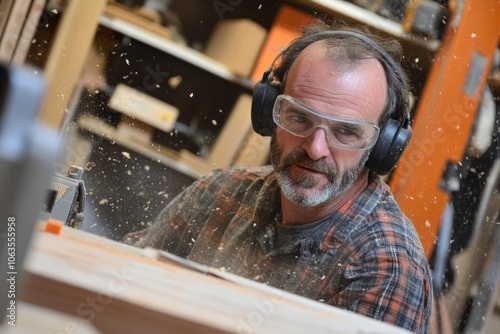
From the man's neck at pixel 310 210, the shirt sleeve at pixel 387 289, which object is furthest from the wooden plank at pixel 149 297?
the man's neck at pixel 310 210

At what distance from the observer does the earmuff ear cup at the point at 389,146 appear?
1.38 metres

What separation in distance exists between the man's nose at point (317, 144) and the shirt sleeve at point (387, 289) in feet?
0.57

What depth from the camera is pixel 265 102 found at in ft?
4.66

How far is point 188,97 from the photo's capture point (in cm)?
174

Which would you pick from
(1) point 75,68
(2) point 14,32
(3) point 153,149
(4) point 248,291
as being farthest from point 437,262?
(4) point 248,291

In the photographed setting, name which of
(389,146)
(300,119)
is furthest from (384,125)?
(300,119)

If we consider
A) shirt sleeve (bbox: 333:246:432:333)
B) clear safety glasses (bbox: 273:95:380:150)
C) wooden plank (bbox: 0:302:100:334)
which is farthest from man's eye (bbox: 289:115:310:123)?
wooden plank (bbox: 0:302:100:334)

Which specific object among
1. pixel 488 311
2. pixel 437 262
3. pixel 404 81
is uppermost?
pixel 404 81

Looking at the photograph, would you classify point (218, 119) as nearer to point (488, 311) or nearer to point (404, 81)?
point (404, 81)

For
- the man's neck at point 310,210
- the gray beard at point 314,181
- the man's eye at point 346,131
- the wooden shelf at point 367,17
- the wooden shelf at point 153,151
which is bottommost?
the wooden shelf at point 153,151

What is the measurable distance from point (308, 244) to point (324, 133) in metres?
0.19

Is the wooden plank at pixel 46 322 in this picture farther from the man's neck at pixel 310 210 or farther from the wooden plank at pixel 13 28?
the wooden plank at pixel 13 28

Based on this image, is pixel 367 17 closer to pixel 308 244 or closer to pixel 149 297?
pixel 308 244

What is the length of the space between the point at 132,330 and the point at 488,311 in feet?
7.28
